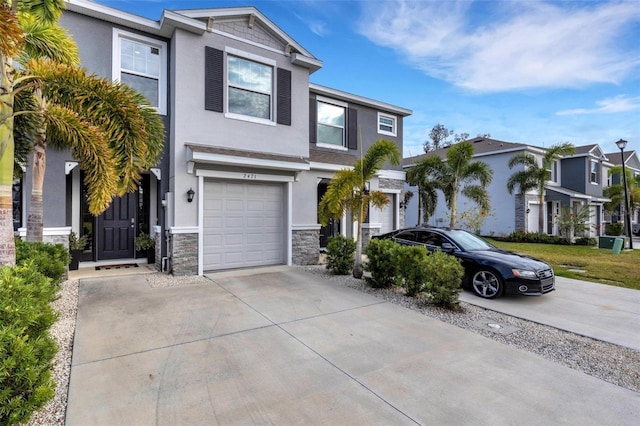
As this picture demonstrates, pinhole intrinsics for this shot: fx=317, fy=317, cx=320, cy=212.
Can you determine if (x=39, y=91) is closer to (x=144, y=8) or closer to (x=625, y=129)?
(x=144, y=8)

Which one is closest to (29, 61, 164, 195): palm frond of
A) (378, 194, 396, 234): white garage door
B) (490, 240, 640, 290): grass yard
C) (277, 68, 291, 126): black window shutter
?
(277, 68, 291, 126): black window shutter

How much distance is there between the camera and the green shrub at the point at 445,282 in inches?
230

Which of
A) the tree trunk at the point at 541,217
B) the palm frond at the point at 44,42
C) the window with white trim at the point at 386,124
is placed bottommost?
the tree trunk at the point at 541,217

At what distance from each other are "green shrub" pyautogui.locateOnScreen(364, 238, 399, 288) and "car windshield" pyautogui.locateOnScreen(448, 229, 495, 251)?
70.0 inches

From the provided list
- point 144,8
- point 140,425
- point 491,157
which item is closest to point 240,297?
point 140,425

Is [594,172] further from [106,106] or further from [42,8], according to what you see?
[42,8]

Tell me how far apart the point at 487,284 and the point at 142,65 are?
10020 mm

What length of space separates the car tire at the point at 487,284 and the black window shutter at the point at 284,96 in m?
6.71

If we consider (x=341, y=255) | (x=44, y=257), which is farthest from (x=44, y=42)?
(x=341, y=255)

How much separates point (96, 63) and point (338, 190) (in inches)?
261

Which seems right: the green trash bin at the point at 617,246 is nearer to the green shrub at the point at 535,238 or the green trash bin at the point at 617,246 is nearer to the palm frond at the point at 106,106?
the green shrub at the point at 535,238

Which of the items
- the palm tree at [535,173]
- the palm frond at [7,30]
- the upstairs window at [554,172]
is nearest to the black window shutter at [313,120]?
the palm frond at [7,30]

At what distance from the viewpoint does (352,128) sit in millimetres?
12695

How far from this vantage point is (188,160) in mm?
8016
